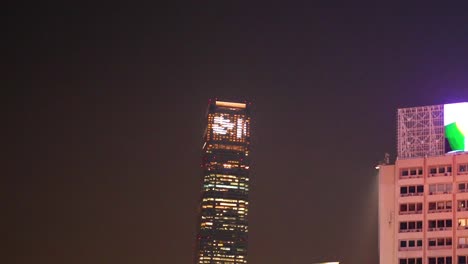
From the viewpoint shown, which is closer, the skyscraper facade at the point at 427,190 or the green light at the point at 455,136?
the green light at the point at 455,136

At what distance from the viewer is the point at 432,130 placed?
357 ft

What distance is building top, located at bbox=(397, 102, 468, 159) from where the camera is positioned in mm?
106219

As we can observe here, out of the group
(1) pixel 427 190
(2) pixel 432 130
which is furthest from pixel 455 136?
(1) pixel 427 190

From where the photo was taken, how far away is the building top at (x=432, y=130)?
4182 inches

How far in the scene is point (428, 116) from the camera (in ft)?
356

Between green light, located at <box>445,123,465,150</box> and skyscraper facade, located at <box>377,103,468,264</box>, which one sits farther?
skyscraper facade, located at <box>377,103,468,264</box>

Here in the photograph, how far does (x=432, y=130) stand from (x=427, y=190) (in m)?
6.37

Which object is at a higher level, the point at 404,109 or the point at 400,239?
the point at 404,109

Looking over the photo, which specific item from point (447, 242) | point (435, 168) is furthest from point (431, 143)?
point (447, 242)

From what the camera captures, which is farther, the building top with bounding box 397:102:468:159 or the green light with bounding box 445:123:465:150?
the building top with bounding box 397:102:468:159

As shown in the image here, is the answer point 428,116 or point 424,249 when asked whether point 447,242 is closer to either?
point 424,249

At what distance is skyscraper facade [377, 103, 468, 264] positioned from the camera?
106m

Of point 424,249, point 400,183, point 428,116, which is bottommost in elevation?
point 424,249

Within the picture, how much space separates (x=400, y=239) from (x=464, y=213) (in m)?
7.27
